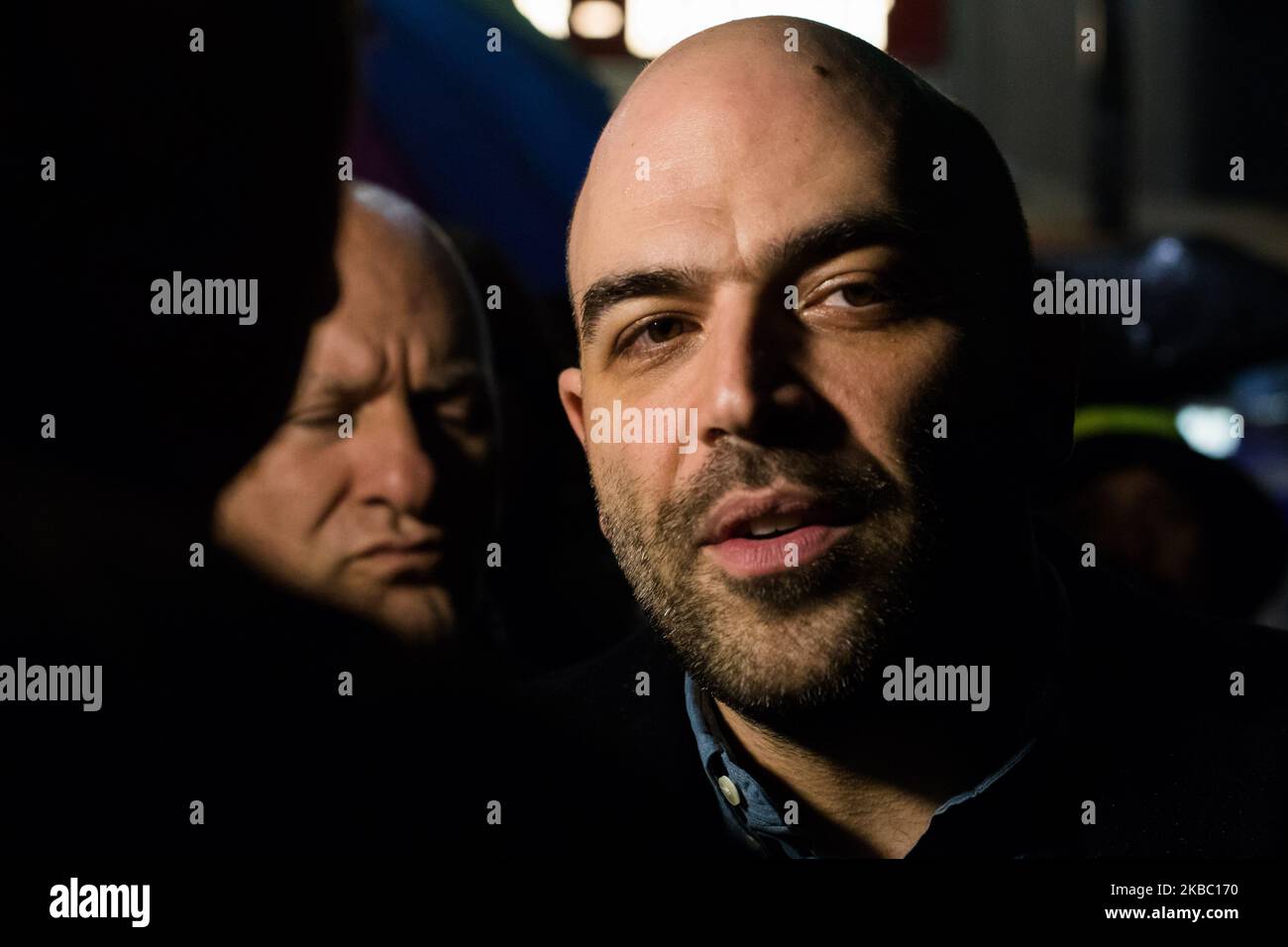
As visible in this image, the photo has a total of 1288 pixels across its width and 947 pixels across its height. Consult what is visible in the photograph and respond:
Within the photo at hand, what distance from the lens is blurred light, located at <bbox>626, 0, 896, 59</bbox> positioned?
4.40 feet

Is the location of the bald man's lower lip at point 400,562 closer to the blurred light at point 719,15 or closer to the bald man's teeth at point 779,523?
the bald man's teeth at point 779,523

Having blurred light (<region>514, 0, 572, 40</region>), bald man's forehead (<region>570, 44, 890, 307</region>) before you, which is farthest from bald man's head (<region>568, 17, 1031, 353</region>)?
blurred light (<region>514, 0, 572, 40</region>)

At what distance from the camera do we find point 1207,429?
73.2 inches

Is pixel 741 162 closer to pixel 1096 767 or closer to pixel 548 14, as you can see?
pixel 1096 767

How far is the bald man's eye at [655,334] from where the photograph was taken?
120 centimetres

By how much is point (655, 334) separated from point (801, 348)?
15 centimetres

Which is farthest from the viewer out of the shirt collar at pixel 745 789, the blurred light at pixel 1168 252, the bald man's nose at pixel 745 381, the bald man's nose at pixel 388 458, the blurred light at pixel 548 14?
the blurred light at pixel 1168 252

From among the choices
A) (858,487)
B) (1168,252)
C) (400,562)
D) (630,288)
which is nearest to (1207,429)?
(1168,252)

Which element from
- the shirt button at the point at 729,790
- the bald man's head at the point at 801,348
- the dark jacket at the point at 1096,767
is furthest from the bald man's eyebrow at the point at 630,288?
the shirt button at the point at 729,790

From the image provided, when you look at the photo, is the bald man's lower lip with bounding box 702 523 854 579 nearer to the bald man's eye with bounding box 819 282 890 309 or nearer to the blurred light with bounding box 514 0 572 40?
the bald man's eye with bounding box 819 282 890 309

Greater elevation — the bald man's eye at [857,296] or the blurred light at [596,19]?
the blurred light at [596,19]

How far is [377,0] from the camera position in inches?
61.5
